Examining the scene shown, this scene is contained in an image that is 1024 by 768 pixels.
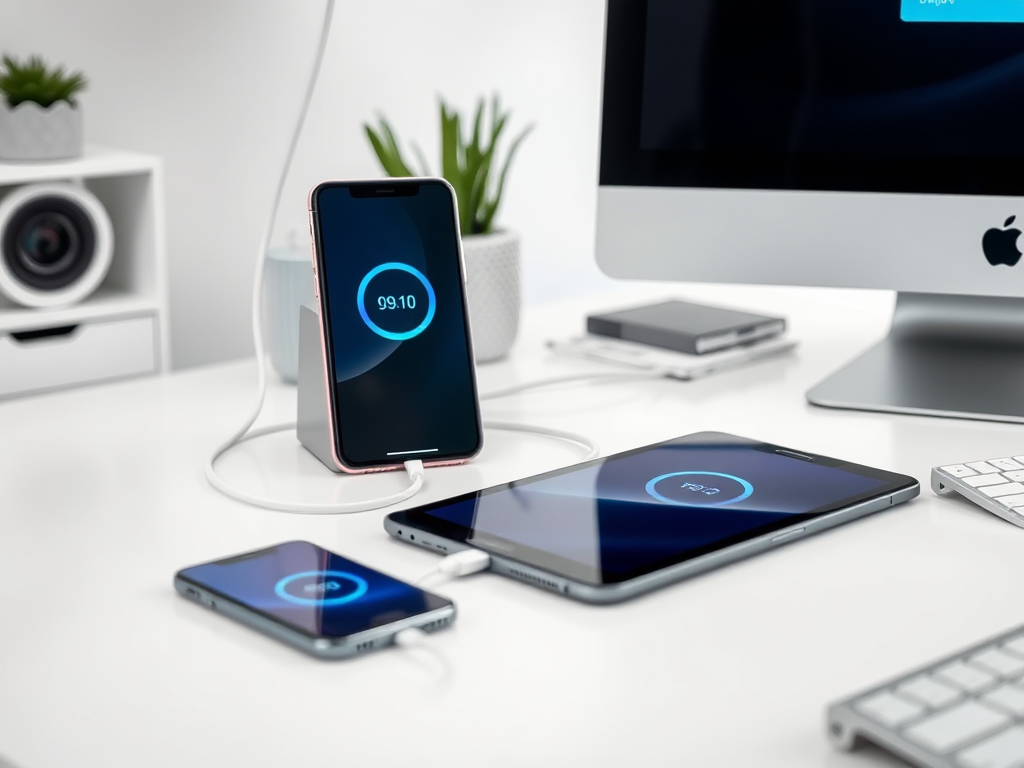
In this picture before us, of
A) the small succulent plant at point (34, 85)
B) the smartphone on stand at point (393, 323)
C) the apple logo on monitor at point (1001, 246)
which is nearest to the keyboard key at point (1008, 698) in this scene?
the smartphone on stand at point (393, 323)

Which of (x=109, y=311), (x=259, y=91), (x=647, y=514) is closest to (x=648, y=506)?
(x=647, y=514)

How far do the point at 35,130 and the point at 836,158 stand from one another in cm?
122

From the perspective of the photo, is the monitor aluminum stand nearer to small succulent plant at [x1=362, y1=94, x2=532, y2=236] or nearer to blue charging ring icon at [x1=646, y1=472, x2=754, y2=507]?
blue charging ring icon at [x1=646, y1=472, x2=754, y2=507]

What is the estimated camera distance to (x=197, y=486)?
82 centimetres

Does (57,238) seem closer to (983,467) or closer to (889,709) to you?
(983,467)

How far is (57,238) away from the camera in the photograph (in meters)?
1.80

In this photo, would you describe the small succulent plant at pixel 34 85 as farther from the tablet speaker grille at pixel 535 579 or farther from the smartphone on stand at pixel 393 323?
the tablet speaker grille at pixel 535 579

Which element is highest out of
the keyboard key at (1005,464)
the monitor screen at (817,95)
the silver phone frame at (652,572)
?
the monitor screen at (817,95)

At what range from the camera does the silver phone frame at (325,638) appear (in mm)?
554

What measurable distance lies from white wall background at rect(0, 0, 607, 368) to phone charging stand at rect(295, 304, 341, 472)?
1028 mm

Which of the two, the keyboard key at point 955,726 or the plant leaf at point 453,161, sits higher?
the plant leaf at point 453,161

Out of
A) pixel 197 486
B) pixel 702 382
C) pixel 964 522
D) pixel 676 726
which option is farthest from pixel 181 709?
pixel 702 382

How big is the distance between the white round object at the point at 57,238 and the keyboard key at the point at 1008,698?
1562 mm

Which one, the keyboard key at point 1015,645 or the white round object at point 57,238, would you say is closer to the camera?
the keyboard key at point 1015,645
